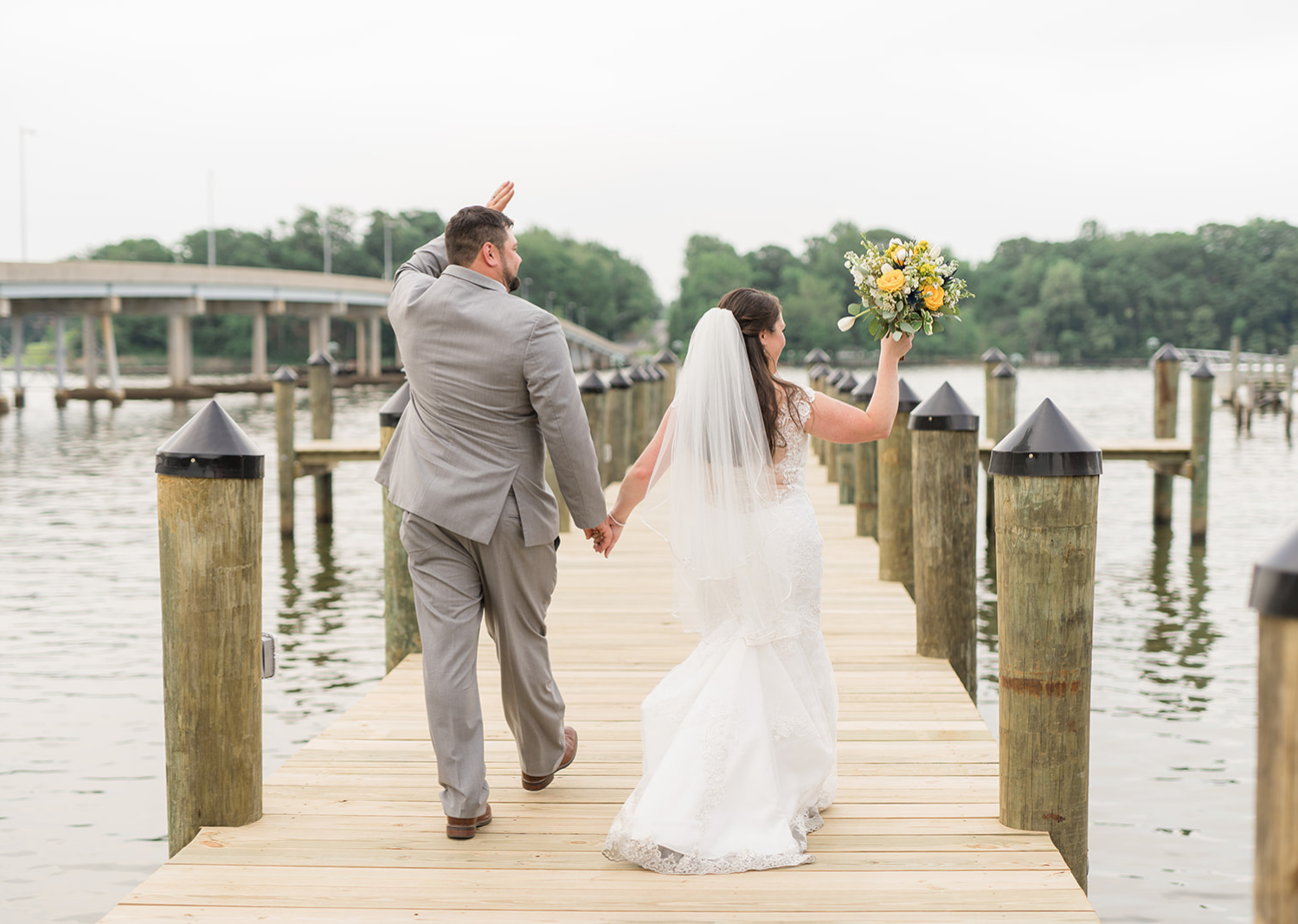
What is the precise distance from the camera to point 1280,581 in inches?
69.3

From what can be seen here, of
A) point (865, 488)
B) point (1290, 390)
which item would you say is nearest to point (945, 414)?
point (865, 488)

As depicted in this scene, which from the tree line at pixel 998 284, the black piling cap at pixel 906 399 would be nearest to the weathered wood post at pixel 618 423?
the black piling cap at pixel 906 399

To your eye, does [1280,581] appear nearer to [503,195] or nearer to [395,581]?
[503,195]

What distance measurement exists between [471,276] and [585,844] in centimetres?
175

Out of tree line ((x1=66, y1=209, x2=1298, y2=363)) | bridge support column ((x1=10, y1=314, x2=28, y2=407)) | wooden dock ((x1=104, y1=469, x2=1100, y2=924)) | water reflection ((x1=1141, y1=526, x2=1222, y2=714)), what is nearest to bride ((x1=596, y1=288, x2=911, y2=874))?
wooden dock ((x1=104, y1=469, x2=1100, y2=924))

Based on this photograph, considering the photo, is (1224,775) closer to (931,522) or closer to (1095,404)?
(931,522)

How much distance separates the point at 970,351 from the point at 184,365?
290 feet

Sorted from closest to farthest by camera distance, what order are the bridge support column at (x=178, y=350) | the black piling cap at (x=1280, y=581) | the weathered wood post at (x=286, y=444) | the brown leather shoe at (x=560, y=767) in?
the black piling cap at (x=1280, y=581)
the brown leather shoe at (x=560, y=767)
the weathered wood post at (x=286, y=444)
the bridge support column at (x=178, y=350)

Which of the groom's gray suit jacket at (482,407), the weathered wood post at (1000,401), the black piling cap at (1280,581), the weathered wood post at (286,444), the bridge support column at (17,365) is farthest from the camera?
the bridge support column at (17,365)

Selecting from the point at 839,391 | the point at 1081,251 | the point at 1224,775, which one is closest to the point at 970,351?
the point at 1081,251

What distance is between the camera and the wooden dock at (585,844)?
10.0 ft

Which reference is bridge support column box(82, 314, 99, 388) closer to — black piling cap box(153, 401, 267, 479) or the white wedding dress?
black piling cap box(153, 401, 267, 479)

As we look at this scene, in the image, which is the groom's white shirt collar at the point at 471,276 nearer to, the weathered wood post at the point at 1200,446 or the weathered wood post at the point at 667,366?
the weathered wood post at the point at 1200,446

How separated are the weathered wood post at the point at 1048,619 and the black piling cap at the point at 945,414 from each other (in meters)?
1.86
